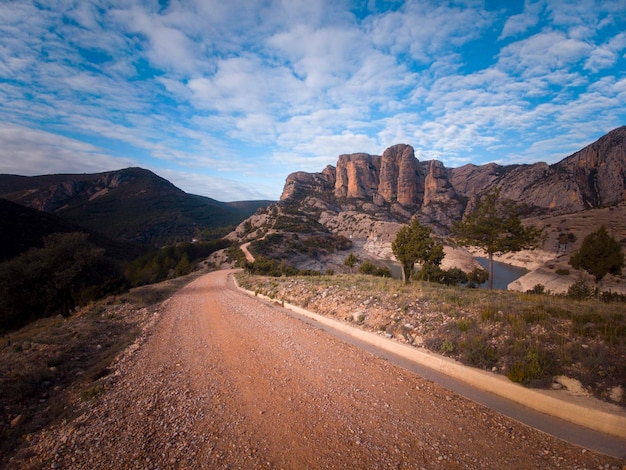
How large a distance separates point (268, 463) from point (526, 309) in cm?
793

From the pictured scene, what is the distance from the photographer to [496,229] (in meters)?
19.4

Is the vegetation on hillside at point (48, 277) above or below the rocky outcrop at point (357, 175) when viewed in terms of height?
below

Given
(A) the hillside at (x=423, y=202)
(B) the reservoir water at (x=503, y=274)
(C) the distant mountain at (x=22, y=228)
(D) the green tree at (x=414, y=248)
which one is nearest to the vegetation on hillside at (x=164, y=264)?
(C) the distant mountain at (x=22, y=228)

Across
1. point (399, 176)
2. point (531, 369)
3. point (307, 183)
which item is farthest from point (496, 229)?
point (307, 183)

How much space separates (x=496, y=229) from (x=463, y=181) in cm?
16237

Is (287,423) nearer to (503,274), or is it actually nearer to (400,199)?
→ (503,274)

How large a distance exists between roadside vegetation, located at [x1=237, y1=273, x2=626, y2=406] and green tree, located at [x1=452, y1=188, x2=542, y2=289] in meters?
11.9

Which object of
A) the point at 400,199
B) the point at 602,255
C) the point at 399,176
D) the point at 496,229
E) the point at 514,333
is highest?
the point at 399,176

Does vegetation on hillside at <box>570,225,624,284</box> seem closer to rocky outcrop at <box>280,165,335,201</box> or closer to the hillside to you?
the hillside

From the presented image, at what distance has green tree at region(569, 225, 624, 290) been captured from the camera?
65.9 ft

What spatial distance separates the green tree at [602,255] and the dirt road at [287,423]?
25.8m

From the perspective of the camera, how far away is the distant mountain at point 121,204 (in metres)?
112

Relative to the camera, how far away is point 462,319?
23.8 feet

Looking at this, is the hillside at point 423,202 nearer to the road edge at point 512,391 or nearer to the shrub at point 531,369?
the shrub at point 531,369
